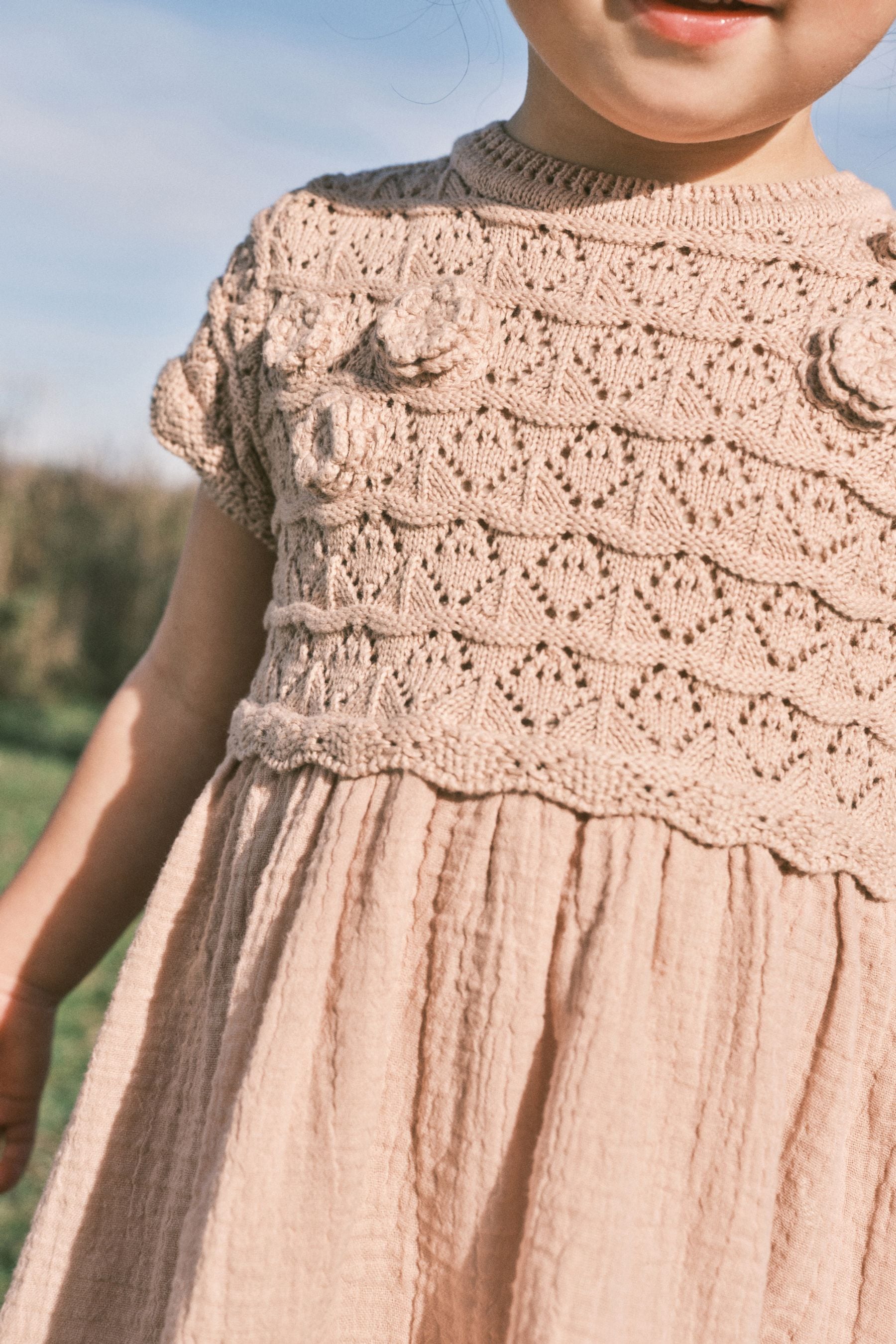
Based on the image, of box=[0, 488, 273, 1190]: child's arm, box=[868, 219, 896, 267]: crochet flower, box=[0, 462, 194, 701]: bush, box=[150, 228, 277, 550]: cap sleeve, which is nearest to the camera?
box=[868, 219, 896, 267]: crochet flower

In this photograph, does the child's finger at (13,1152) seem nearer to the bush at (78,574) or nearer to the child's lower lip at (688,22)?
the child's lower lip at (688,22)

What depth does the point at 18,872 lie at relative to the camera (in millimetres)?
1183

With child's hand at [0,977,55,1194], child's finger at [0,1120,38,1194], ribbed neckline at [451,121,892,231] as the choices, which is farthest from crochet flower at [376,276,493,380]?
child's finger at [0,1120,38,1194]

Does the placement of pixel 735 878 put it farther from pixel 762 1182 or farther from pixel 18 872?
pixel 18 872

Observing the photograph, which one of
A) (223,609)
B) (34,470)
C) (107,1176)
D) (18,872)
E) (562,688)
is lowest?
(107,1176)

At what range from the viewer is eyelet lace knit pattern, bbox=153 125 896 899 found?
85 centimetres

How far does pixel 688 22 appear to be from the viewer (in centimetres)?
80

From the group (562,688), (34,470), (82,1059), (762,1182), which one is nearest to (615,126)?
(562,688)

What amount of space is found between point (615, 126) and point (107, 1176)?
36.1 inches

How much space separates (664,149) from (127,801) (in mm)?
745

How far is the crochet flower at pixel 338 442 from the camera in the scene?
36.5 inches

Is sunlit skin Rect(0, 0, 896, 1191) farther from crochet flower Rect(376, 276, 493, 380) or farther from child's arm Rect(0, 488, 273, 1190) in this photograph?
crochet flower Rect(376, 276, 493, 380)

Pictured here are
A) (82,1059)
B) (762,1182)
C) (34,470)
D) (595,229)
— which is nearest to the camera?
(762,1182)

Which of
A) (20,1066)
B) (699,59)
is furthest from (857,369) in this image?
(20,1066)
